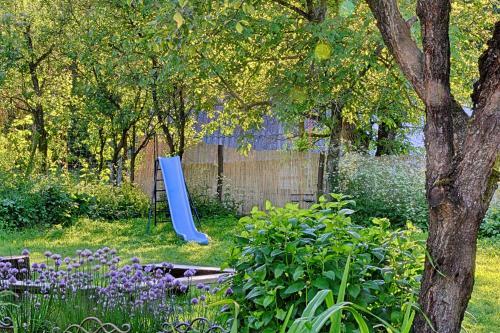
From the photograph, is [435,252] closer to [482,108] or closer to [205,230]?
[482,108]

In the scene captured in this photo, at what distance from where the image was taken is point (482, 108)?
1.83 m

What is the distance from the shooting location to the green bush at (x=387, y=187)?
9.80 metres

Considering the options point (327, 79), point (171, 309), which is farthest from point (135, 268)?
point (327, 79)

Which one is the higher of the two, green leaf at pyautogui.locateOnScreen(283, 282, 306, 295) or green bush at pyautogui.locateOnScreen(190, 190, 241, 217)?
green leaf at pyautogui.locateOnScreen(283, 282, 306, 295)

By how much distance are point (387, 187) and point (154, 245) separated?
4.28m

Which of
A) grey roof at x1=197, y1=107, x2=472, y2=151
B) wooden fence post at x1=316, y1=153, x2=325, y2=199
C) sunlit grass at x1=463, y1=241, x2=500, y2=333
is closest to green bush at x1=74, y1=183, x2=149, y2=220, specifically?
grey roof at x1=197, y1=107, x2=472, y2=151

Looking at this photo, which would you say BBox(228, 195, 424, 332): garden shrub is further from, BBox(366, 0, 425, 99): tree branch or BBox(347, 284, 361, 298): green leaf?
BBox(366, 0, 425, 99): tree branch

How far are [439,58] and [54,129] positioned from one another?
1295 centimetres

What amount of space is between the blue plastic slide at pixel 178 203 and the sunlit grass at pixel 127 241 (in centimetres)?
16

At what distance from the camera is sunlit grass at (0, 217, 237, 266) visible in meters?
6.93

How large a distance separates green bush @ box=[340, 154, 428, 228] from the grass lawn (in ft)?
5.11

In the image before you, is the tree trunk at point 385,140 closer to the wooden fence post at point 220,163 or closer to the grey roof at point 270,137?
the grey roof at point 270,137

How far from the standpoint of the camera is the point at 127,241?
8266 mm

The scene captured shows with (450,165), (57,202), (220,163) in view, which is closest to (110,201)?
(57,202)
